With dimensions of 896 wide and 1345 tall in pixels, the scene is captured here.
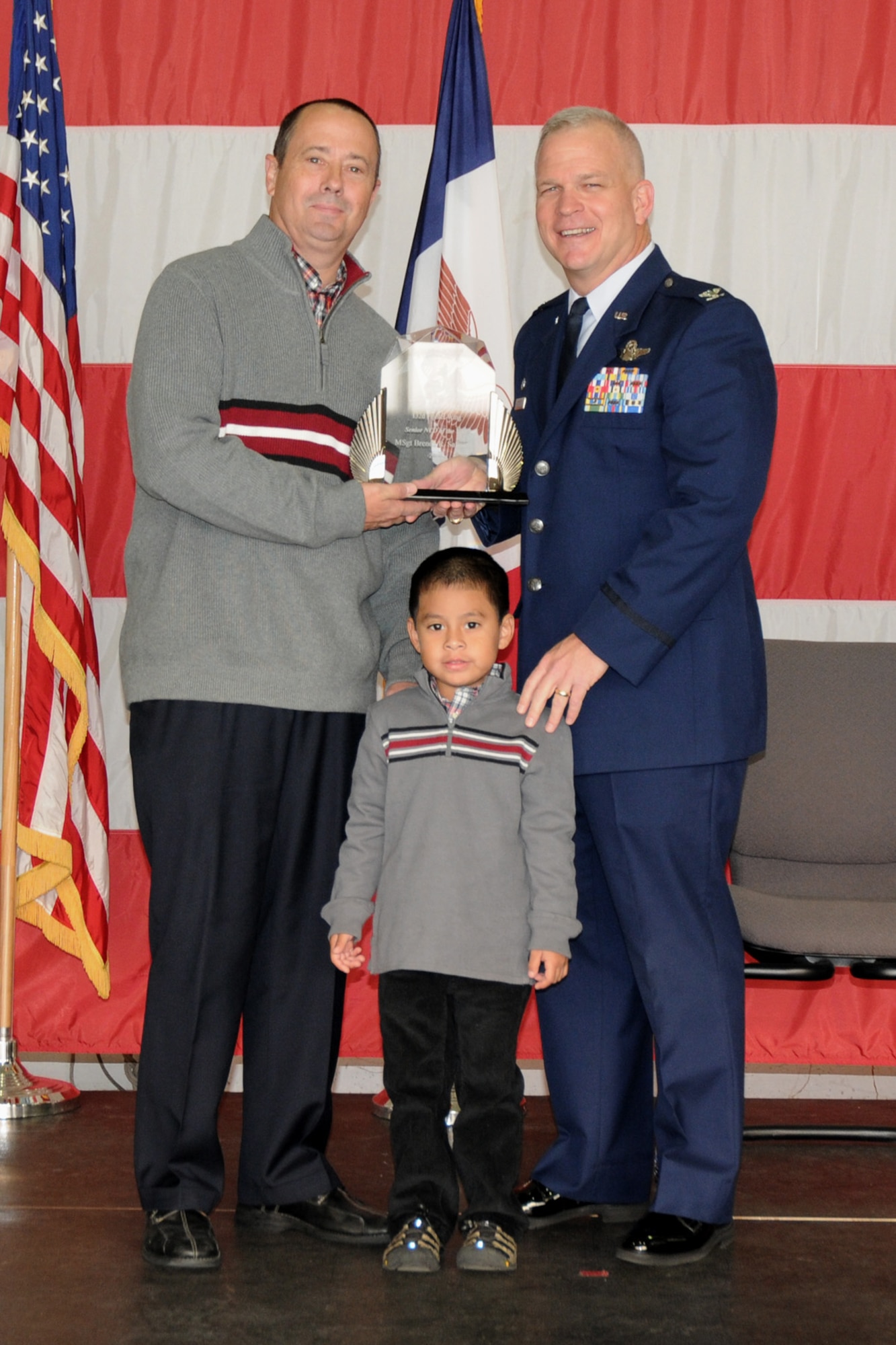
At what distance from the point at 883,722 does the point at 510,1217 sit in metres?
1.51

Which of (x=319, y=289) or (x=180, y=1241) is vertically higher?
(x=319, y=289)

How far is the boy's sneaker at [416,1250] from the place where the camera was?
208 cm

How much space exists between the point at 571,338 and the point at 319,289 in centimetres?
45

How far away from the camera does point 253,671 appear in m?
2.21

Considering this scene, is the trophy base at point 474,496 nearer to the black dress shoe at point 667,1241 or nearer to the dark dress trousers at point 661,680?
the dark dress trousers at point 661,680

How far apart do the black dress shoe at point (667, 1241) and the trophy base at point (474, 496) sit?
46.1 inches

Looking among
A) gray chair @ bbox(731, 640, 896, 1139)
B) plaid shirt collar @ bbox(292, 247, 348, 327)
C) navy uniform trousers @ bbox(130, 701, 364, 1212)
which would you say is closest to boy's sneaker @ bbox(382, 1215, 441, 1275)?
navy uniform trousers @ bbox(130, 701, 364, 1212)

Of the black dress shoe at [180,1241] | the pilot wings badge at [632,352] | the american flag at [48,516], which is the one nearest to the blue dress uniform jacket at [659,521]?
the pilot wings badge at [632,352]

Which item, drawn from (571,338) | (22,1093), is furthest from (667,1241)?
(22,1093)

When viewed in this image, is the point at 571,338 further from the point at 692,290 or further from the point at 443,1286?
the point at 443,1286

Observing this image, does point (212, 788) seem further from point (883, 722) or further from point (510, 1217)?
point (883, 722)

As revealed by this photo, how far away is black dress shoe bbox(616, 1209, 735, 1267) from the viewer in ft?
7.02

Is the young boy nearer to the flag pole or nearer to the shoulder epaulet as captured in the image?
the shoulder epaulet

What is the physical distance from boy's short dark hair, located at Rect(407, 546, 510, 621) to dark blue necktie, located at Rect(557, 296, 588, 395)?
378 millimetres
